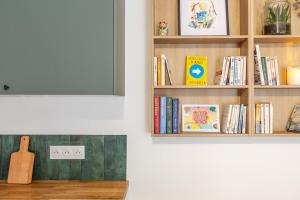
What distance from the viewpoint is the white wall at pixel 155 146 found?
232cm

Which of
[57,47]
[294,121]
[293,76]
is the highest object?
[57,47]

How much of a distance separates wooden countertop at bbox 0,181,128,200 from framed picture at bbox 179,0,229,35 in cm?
106

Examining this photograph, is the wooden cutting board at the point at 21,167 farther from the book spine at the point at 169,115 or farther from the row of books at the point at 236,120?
the row of books at the point at 236,120

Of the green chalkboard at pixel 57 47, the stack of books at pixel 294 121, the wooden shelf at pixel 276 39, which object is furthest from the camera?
the stack of books at pixel 294 121

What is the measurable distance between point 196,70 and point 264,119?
0.52 metres

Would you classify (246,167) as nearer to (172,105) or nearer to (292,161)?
(292,161)

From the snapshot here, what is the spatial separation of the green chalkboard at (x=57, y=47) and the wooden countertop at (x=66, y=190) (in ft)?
1.83

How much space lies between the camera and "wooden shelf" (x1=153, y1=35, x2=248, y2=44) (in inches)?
83.6

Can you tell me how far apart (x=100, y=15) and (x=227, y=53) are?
0.91 m

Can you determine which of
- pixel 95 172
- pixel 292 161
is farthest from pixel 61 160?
pixel 292 161

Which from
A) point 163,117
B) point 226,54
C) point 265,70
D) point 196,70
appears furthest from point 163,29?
point 265,70

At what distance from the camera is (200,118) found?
2264 millimetres

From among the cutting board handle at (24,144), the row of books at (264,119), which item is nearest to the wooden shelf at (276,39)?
the row of books at (264,119)

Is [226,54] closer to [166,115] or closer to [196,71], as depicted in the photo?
[196,71]
